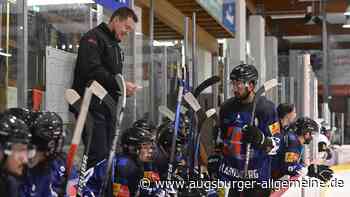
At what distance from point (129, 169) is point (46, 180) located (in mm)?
878

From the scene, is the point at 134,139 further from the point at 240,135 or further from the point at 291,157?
the point at 291,157

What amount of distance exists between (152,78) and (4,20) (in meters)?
1.89

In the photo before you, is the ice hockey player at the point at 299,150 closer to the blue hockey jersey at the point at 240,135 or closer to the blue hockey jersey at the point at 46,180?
the blue hockey jersey at the point at 240,135

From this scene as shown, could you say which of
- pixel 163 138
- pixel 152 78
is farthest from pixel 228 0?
pixel 163 138

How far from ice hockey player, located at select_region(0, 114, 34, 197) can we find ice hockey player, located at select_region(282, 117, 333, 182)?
291 cm

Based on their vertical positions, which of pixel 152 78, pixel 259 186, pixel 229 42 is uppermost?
pixel 229 42

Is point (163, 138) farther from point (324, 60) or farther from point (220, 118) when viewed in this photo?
point (324, 60)

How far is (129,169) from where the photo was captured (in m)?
3.01

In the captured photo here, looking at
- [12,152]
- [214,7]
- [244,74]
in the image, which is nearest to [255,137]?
[244,74]

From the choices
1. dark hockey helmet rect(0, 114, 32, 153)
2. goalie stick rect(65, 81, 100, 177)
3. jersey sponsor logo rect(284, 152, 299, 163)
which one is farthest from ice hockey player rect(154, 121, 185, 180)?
dark hockey helmet rect(0, 114, 32, 153)

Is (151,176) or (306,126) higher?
(306,126)

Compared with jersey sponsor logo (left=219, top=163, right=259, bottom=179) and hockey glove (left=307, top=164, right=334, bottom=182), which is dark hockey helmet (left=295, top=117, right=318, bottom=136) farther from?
jersey sponsor logo (left=219, top=163, right=259, bottom=179)

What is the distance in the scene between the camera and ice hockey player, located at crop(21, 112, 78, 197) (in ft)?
6.98

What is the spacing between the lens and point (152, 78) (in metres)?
4.46
